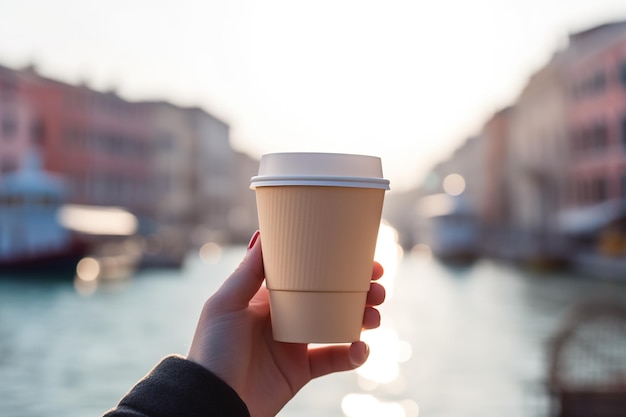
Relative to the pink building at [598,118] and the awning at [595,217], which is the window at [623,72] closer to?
the pink building at [598,118]

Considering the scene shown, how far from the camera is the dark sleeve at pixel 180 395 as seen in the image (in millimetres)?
1417

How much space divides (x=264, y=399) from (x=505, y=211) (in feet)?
210

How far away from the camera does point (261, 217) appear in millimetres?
1680

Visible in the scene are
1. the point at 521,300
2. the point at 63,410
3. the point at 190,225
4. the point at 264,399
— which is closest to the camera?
the point at 264,399

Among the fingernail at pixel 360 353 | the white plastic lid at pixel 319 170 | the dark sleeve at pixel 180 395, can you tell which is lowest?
the fingernail at pixel 360 353

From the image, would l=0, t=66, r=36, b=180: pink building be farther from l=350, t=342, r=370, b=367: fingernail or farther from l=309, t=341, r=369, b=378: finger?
l=350, t=342, r=370, b=367: fingernail

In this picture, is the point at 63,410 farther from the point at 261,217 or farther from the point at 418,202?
the point at 418,202

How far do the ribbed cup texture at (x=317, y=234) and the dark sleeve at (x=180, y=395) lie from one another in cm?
24

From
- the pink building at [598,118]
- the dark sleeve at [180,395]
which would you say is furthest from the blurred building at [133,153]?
the dark sleeve at [180,395]

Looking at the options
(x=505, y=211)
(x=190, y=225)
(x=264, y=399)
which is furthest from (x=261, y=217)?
(x=190, y=225)

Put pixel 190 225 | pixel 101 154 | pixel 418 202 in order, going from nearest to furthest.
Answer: pixel 101 154, pixel 190 225, pixel 418 202

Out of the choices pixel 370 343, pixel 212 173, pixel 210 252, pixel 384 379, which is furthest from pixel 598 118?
pixel 212 173

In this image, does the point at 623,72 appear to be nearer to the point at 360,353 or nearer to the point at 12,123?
the point at 12,123

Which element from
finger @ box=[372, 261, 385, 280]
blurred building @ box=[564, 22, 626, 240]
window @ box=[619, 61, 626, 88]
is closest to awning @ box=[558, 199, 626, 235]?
blurred building @ box=[564, 22, 626, 240]
